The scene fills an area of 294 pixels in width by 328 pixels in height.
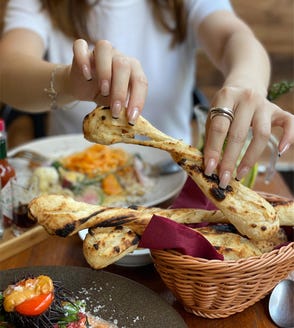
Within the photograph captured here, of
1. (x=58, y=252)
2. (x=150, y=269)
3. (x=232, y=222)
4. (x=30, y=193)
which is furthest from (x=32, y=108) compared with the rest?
(x=232, y=222)

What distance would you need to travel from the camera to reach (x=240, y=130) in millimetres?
756

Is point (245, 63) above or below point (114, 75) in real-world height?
below

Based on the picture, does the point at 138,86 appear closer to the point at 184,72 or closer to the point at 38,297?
the point at 38,297

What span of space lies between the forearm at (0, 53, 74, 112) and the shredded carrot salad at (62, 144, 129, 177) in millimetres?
173

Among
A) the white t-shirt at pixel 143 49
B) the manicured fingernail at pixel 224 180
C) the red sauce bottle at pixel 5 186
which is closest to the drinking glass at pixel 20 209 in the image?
the red sauce bottle at pixel 5 186

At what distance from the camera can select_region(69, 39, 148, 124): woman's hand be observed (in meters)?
0.71

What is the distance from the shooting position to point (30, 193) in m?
0.95

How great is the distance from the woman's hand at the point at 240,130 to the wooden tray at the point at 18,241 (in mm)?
381

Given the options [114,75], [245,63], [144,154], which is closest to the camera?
[114,75]

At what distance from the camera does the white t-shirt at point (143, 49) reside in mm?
1521

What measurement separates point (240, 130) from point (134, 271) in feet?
0.97

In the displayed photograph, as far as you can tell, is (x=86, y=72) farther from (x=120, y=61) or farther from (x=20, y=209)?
(x=20, y=209)

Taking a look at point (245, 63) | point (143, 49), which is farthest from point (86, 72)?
point (143, 49)

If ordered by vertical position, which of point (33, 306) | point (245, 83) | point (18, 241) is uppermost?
point (245, 83)
